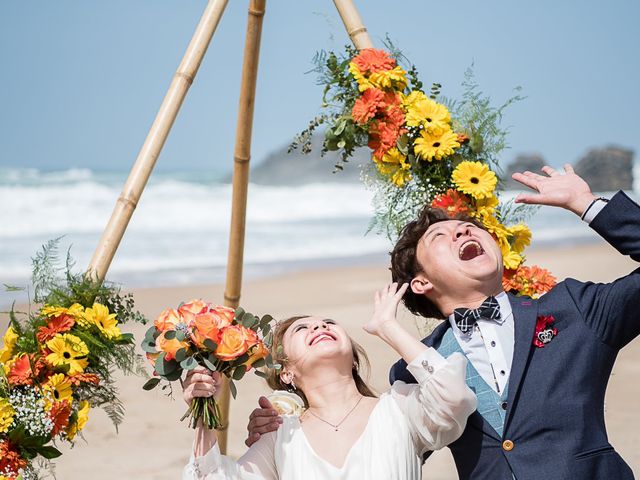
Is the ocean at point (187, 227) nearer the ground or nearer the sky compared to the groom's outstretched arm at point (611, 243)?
nearer the sky

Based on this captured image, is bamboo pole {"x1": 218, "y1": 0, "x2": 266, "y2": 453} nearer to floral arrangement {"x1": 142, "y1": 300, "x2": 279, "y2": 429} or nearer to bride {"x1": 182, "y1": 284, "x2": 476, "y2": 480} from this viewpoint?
bride {"x1": 182, "y1": 284, "x2": 476, "y2": 480}

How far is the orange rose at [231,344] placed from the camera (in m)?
3.47

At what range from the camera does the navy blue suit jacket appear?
3.45m

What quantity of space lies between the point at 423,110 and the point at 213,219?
42.8ft

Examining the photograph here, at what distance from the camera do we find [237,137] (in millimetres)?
5105

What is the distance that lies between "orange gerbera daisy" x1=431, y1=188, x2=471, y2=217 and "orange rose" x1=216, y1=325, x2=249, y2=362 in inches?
54.2

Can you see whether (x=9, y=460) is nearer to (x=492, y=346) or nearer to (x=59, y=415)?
(x=59, y=415)

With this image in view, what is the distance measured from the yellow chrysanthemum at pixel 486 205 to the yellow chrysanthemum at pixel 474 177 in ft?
0.10

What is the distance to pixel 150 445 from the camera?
730 cm

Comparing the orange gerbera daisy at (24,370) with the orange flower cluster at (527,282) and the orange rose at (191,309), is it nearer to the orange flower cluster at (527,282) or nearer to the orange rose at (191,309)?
the orange rose at (191,309)

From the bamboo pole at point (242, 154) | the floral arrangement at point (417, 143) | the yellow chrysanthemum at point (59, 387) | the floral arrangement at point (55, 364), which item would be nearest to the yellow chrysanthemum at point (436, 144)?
the floral arrangement at point (417, 143)

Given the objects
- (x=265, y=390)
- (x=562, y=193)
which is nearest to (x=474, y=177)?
(x=562, y=193)

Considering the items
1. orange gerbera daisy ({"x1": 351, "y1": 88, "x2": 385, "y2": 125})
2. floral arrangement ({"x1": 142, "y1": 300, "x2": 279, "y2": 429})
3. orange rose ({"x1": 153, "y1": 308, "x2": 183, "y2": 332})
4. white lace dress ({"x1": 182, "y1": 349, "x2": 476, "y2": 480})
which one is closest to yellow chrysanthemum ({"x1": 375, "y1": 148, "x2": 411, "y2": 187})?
orange gerbera daisy ({"x1": 351, "y1": 88, "x2": 385, "y2": 125})

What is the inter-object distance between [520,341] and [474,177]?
1.15m
